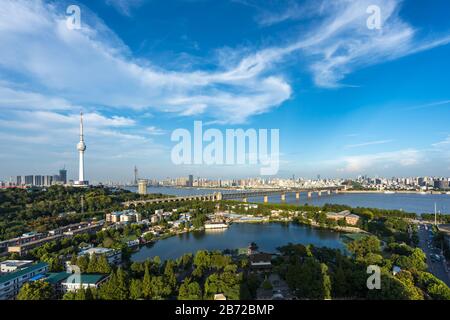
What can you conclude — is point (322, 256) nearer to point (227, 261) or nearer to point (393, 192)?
point (227, 261)

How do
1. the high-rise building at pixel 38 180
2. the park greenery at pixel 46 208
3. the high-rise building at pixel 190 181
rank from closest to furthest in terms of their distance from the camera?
1. the park greenery at pixel 46 208
2. the high-rise building at pixel 38 180
3. the high-rise building at pixel 190 181

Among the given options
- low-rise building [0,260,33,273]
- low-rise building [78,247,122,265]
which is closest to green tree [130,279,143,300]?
low-rise building [78,247,122,265]

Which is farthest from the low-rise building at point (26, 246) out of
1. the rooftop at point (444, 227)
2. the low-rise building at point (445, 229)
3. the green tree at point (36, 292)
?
the rooftop at point (444, 227)

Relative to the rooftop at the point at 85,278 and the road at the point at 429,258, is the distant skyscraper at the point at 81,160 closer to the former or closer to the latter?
the rooftop at the point at 85,278

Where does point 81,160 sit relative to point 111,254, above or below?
above

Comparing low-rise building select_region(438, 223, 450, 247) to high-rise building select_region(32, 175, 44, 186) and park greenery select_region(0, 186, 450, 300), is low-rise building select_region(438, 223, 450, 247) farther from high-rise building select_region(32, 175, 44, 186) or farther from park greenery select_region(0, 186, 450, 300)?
high-rise building select_region(32, 175, 44, 186)

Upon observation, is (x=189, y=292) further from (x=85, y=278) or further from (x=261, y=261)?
(x=261, y=261)

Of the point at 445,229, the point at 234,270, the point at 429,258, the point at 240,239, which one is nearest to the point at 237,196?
the point at 240,239
